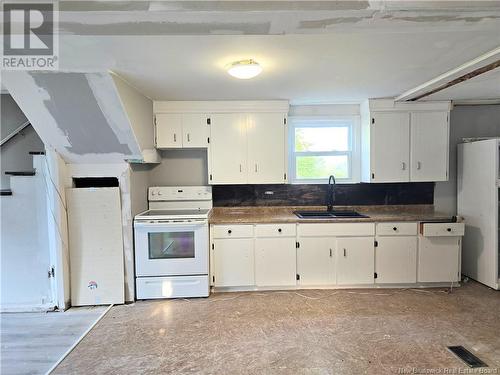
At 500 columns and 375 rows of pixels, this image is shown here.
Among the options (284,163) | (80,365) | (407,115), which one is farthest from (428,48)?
(80,365)

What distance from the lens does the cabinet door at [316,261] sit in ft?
10.5

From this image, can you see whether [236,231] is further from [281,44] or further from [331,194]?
[281,44]

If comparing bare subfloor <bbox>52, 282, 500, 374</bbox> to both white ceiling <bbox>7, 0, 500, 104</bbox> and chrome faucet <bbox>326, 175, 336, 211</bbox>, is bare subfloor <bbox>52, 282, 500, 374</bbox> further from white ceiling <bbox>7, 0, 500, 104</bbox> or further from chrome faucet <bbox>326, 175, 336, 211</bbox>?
white ceiling <bbox>7, 0, 500, 104</bbox>

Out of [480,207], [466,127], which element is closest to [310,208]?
[480,207]

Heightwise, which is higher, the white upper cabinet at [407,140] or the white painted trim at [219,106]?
the white painted trim at [219,106]

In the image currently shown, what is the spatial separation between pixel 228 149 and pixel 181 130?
2.01 ft

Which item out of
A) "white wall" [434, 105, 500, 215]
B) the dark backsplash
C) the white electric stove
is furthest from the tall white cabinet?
the white electric stove

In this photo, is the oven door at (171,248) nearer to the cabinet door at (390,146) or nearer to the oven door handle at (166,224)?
the oven door handle at (166,224)

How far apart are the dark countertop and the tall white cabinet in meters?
0.36

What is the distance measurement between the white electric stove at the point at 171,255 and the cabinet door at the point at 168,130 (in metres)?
0.90

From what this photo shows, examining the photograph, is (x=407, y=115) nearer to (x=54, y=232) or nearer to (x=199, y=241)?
(x=199, y=241)

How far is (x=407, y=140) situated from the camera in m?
3.41

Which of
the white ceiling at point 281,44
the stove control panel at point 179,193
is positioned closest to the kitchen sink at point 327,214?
the stove control panel at point 179,193

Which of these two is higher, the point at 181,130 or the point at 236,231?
the point at 181,130
